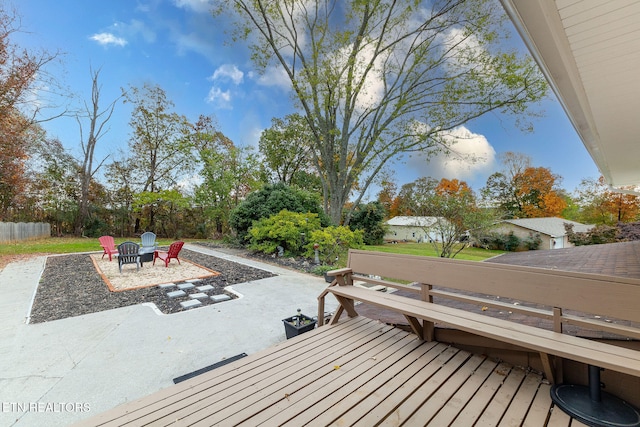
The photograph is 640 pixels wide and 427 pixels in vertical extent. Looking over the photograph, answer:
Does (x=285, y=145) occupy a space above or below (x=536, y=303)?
above

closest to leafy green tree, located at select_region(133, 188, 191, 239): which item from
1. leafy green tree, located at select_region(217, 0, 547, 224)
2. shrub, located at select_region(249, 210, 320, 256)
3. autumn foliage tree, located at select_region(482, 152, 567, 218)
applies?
shrub, located at select_region(249, 210, 320, 256)

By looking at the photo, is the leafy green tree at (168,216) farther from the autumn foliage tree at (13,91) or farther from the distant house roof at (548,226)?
the distant house roof at (548,226)

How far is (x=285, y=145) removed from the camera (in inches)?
748

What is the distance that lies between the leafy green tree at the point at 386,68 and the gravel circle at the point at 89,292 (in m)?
6.54

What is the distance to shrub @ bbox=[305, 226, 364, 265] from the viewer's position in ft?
26.6

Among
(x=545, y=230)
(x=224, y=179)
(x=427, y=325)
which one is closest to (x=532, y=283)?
(x=427, y=325)

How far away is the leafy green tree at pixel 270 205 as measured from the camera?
11.2 m

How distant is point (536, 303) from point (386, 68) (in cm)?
1292

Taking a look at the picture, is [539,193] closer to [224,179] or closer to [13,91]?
[224,179]

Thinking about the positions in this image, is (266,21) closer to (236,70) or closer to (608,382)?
(236,70)

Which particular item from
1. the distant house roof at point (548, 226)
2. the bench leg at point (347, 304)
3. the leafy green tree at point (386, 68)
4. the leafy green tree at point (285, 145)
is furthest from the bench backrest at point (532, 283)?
the distant house roof at point (548, 226)

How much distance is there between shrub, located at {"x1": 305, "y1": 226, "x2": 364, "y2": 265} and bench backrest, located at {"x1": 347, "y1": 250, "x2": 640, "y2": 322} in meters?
5.20

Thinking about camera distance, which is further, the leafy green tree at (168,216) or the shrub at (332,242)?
the leafy green tree at (168,216)

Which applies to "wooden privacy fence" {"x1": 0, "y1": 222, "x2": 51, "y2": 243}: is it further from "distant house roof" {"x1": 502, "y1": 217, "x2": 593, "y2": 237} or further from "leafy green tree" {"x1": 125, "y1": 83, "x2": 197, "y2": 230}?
"distant house roof" {"x1": 502, "y1": 217, "x2": 593, "y2": 237}
